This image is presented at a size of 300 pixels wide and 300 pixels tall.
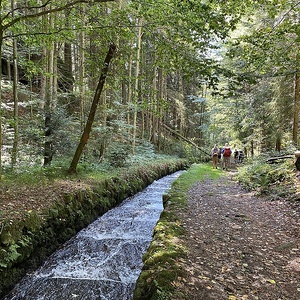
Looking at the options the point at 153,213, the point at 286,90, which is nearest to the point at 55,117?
the point at 153,213

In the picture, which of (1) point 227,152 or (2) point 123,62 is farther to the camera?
(1) point 227,152

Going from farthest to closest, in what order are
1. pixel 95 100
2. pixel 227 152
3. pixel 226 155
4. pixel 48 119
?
pixel 226 155 → pixel 227 152 → pixel 48 119 → pixel 95 100

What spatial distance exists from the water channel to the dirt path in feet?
4.30

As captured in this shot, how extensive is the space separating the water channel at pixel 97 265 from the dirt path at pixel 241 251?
51.6 inches

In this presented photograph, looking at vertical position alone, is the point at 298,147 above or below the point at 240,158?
above

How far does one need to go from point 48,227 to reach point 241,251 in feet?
12.9

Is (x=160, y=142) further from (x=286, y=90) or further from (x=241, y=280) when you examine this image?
(x=241, y=280)

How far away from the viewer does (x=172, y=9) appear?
5.18 meters

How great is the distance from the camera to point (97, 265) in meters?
5.06

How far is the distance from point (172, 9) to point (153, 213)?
5.92 meters

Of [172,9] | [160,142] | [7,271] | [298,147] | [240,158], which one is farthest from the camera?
[160,142]

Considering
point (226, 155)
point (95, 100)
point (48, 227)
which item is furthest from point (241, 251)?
point (226, 155)

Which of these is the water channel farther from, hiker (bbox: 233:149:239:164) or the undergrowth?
hiker (bbox: 233:149:239:164)

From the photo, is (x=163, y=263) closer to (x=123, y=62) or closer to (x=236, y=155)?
(x=123, y=62)
